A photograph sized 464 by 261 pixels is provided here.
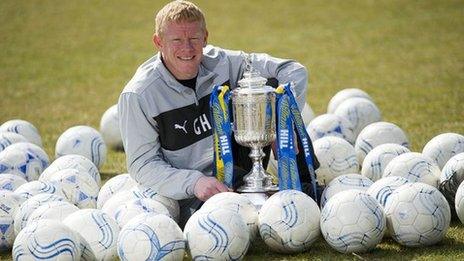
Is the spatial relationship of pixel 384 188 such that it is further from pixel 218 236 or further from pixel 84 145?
pixel 84 145

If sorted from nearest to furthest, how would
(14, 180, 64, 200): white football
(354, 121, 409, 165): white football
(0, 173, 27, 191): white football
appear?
(14, 180, 64, 200): white football < (0, 173, 27, 191): white football < (354, 121, 409, 165): white football

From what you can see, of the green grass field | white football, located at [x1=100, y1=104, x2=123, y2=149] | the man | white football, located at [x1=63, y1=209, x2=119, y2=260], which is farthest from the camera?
the green grass field

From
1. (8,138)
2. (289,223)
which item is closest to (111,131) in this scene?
(8,138)

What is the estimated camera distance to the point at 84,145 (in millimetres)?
9516

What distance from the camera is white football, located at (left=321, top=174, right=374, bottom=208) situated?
697cm

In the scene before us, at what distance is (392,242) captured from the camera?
6.57 meters

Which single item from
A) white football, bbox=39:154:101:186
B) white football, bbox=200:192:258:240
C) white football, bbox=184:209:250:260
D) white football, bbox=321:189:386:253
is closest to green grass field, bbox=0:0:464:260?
white football, bbox=321:189:386:253

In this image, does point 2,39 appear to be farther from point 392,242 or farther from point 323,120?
point 392,242

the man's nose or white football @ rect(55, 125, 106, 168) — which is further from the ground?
the man's nose

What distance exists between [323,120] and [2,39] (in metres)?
12.9

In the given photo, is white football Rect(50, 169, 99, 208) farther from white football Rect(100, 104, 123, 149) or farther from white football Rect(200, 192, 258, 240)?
white football Rect(100, 104, 123, 149)

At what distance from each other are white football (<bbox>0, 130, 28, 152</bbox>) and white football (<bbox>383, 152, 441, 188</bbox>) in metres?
3.96

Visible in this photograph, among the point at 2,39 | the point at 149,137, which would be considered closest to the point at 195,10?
the point at 149,137

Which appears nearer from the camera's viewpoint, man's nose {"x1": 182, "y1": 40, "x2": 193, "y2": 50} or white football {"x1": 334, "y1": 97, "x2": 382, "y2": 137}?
man's nose {"x1": 182, "y1": 40, "x2": 193, "y2": 50}
